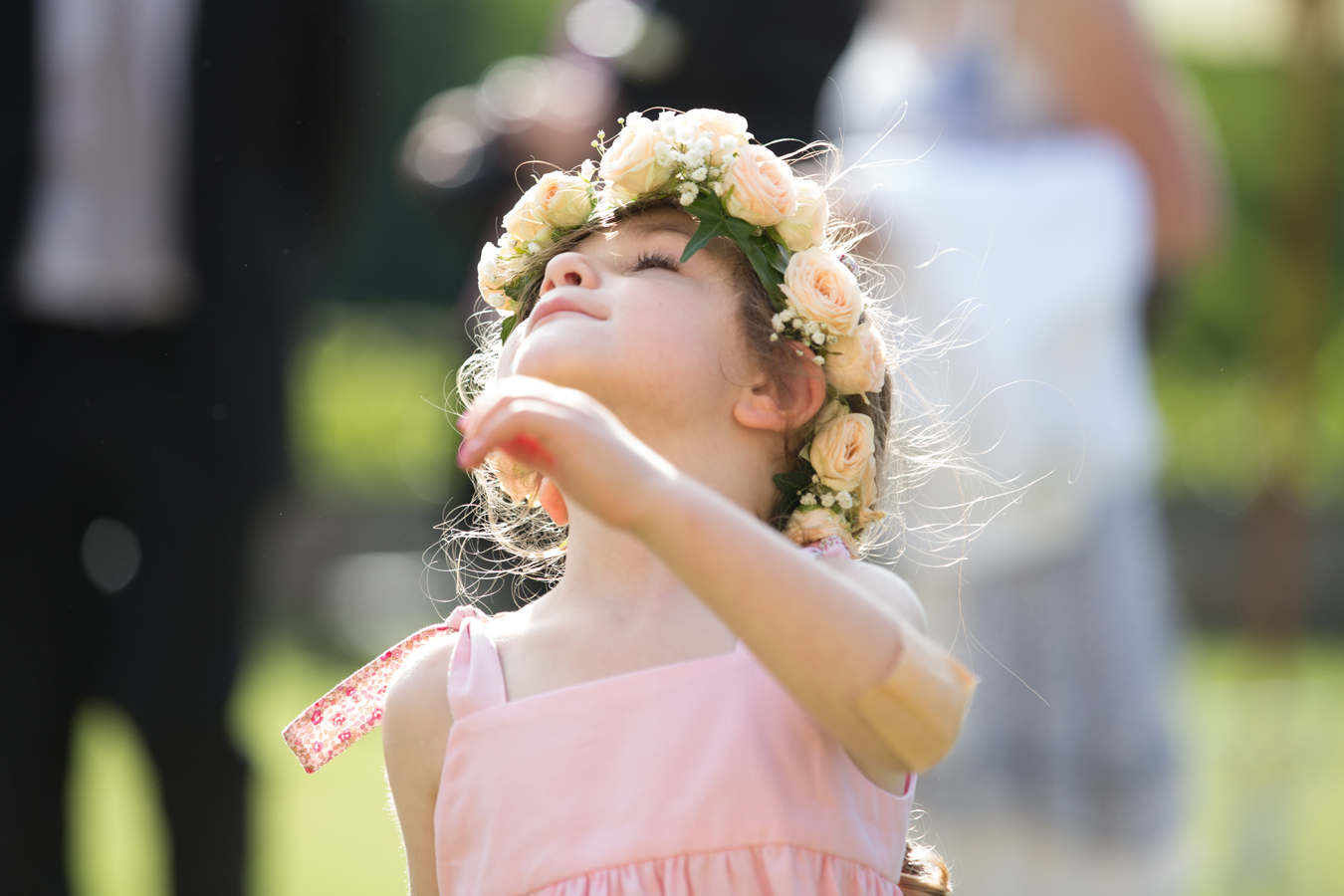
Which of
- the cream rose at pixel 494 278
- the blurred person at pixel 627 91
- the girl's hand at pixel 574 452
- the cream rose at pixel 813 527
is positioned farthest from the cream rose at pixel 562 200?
the blurred person at pixel 627 91

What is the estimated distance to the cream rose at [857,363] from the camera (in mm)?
1819

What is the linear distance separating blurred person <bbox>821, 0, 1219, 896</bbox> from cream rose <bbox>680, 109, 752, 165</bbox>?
177cm

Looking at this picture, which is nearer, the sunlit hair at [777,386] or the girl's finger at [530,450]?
the girl's finger at [530,450]

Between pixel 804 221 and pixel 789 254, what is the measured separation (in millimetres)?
46

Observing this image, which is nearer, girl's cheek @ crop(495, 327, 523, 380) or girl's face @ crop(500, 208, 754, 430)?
girl's face @ crop(500, 208, 754, 430)

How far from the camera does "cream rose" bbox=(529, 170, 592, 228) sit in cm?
189

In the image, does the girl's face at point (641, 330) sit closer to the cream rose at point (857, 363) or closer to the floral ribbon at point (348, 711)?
the cream rose at point (857, 363)

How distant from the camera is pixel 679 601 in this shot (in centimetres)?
172

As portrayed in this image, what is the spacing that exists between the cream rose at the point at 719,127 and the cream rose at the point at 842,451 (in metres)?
0.37

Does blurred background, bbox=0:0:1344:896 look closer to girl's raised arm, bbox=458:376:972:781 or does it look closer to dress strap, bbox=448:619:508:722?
dress strap, bbox=448:619:508:722

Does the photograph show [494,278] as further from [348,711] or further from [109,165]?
[109,165]

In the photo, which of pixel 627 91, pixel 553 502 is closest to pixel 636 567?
pixel 553 502

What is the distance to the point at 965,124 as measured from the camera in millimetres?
3961

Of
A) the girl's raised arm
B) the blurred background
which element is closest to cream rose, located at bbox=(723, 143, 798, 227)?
the girl's raised arm
